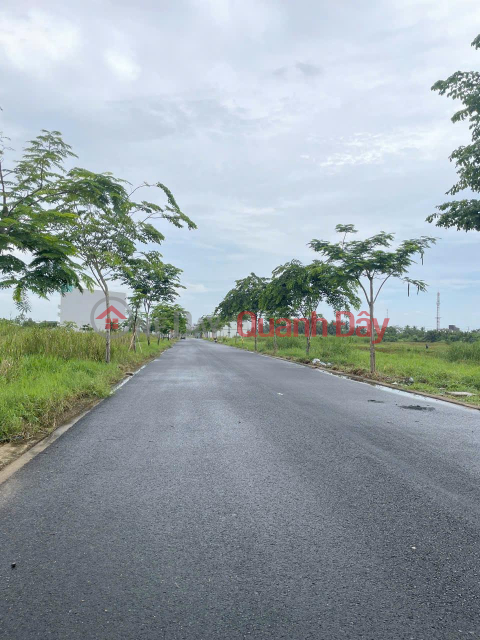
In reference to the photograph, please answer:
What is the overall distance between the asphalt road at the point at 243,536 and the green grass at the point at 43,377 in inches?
27.2

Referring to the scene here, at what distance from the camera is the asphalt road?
6.98ft

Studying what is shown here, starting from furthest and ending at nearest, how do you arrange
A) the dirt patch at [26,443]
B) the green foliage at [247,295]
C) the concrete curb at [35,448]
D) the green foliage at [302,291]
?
the green foliage at [247,295] → the green foliage at [302,291] → the dirt patch at [26,443] → the concrete curb at [35,448]

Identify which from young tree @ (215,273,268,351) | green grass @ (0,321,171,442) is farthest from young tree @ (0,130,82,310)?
young tree @ (215,273,268,351)

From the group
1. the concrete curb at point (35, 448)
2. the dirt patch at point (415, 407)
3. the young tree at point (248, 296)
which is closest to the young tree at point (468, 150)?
the dirt patch at point (415, 407)

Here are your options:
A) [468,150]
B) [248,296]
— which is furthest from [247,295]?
[468,150]

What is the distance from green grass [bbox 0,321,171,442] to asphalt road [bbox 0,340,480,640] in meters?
0.69

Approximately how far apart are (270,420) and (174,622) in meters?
4.83

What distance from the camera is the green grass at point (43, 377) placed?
19.6ft

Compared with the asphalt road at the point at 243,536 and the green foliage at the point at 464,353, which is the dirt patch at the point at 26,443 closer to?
Answer: the asphalt road at the point at 243,536

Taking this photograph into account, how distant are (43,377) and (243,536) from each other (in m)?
6.92

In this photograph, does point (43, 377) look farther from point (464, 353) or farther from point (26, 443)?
point (464, 353)

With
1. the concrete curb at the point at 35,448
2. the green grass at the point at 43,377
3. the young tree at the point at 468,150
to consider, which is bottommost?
the concrete curb at the point at 35,448

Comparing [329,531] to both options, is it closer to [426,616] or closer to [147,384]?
[426,616]

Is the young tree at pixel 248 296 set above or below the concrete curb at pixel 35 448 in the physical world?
above
